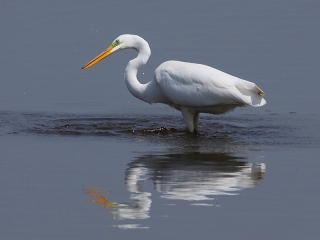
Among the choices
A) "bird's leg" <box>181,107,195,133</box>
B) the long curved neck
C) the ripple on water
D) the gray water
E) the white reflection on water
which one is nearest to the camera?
the gray water

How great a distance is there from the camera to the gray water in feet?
34.2

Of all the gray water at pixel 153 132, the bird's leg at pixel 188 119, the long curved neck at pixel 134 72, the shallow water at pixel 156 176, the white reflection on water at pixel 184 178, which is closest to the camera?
the shallow water at pixel 156 176

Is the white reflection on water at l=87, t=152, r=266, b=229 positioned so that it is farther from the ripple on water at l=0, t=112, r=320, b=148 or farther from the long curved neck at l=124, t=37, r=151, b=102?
the long curved neck at l=124, t=37, r=151, b=102

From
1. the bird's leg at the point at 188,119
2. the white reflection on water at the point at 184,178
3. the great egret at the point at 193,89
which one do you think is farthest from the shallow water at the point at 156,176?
the great egret at the point at 193,89

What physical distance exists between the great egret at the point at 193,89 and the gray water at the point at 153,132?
49 centimetres

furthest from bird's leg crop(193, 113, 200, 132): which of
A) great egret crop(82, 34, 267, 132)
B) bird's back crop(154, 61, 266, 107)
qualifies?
bird's back crop(154, 61, 266, 107)

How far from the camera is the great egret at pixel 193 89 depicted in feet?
50.7

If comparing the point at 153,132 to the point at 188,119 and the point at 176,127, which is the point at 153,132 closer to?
the point at 188,119

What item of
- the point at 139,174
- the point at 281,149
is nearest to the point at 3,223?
the point at 139,174

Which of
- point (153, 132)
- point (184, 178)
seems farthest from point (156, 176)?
point (153, 132)

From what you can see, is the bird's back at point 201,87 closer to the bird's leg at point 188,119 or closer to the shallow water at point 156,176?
the bird's leg at point 188,119

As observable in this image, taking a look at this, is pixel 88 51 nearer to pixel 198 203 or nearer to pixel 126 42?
pixel 126 42

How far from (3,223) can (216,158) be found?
14.4 feet

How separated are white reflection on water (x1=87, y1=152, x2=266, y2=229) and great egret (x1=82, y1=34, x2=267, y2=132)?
1.70 meters
